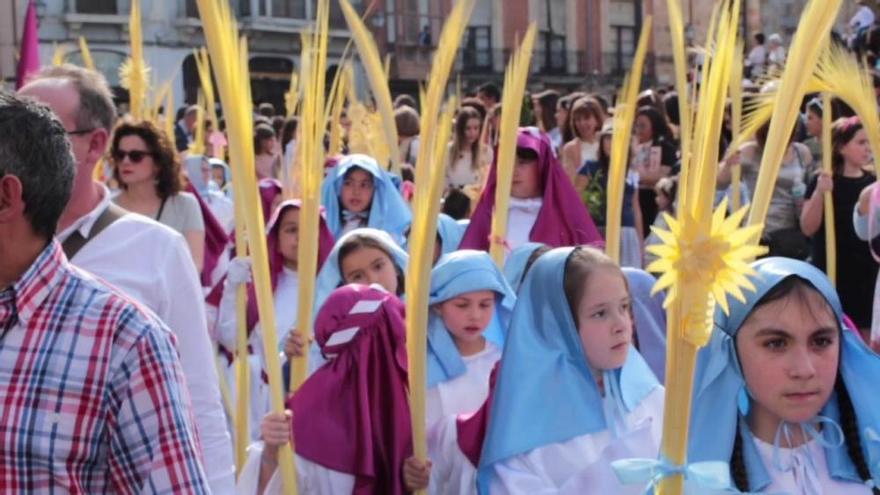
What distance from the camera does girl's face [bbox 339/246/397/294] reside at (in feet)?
20.1

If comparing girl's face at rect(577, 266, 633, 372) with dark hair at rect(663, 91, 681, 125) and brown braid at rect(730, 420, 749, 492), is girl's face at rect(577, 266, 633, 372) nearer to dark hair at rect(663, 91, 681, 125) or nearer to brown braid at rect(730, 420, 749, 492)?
brown braid at rect(730, 420, 749, 492)

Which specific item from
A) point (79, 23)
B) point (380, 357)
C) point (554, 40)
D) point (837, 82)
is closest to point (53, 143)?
point (380, 357)

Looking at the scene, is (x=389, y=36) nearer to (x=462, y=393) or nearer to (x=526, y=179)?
(x=526, y=179)

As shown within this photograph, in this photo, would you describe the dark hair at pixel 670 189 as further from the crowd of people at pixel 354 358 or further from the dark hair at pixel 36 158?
the dark hair at pixel 36 158

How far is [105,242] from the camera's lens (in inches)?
→ 144

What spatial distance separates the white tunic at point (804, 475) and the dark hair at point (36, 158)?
1.75 meters

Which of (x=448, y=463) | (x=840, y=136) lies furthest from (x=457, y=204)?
(x=448, y=463)

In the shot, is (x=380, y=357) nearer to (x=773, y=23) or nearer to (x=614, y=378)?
(x=614, y=378)

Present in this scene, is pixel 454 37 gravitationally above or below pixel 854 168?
above

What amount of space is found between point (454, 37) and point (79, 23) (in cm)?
3492

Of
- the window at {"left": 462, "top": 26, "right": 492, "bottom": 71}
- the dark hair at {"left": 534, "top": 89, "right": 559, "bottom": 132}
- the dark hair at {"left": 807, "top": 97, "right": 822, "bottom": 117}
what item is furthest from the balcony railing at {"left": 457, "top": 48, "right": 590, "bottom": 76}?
the dark hair at {"left": 807, "top": 97, "right": 822, "bottom": 117}

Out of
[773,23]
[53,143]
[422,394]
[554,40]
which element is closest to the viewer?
[53,143]

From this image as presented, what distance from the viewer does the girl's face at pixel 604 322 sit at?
14.5 ft

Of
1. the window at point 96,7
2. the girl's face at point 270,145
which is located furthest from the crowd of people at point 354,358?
the window at point 96,7
